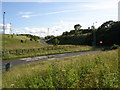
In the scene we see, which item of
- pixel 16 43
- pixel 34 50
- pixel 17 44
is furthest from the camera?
pixel 16 43

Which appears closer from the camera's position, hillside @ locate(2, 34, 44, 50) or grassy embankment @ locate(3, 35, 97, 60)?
grassy embankment @ locate(3, 35, 97, 60)

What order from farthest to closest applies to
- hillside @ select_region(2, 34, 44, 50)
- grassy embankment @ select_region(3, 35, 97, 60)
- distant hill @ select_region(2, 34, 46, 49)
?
distant hill @ select_region(2, 34, 46, 49)
hillside @ select_region(2, 34, 44, 50)
grassy embankment @ select_region(3, 35, 97, 60)

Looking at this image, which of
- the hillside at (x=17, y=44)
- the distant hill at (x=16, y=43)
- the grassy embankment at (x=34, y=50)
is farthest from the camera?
the distant hill at (x=16, y=43)

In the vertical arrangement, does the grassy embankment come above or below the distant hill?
below

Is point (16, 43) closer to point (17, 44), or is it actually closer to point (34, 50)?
point (17, 44)

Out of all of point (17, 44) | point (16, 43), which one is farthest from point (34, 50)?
point (16, 43)

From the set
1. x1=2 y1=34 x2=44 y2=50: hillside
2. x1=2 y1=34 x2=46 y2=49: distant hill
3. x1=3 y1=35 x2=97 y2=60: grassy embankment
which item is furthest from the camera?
x1=2 y1=34 x2=46 y2=49: distant hill

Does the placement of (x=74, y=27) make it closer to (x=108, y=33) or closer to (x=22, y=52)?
(x=108, y=33)

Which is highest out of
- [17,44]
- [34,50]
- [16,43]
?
[16,43]

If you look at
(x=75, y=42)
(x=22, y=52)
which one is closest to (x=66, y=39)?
(x=75, y=42)

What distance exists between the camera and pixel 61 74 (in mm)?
5066

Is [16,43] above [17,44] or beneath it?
above

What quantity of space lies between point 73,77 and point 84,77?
1.45ft

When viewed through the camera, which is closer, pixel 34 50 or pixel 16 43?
pixel 34 50
